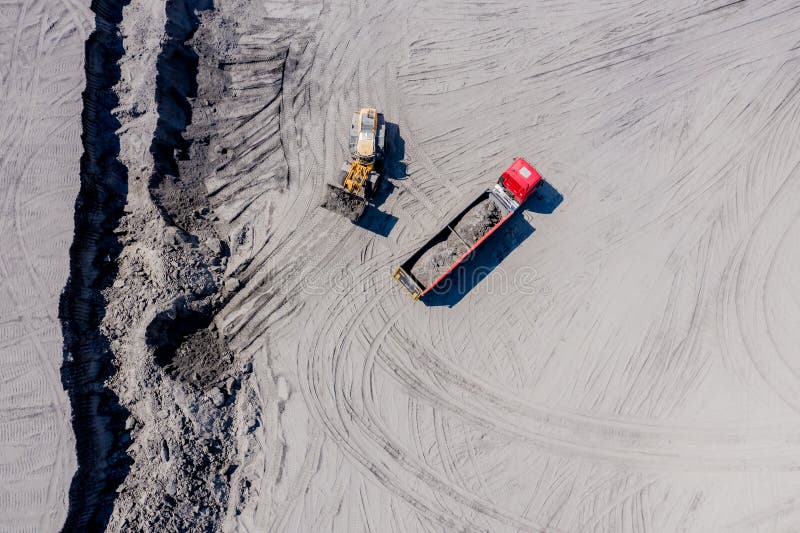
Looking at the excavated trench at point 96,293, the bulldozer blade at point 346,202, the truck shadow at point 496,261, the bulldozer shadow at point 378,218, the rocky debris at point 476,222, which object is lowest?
the truck shadow at point 496,261

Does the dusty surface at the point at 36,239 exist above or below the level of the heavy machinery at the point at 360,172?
above

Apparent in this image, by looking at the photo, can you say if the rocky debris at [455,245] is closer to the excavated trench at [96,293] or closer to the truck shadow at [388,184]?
the truck shadow at [388,184]

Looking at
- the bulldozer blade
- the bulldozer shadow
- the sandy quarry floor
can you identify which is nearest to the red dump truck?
the sandy quarry floor

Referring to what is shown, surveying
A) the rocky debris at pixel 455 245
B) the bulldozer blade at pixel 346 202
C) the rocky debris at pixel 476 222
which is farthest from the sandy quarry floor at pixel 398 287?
the rocky debris at pixel 455 245

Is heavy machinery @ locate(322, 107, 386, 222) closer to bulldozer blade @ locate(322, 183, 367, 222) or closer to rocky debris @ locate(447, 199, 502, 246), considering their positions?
bulldozer blade @ locate(322, 183, 367, 222)

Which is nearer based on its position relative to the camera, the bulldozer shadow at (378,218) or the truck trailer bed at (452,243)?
the truck trailer bed at (452,243)

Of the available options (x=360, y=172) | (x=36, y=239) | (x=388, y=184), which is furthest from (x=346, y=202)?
(x=36, y=239)
